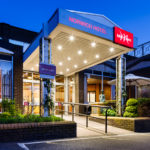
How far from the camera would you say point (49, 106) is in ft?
20.4

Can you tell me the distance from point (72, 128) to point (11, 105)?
3.71m

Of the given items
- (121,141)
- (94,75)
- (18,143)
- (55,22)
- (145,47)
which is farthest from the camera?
(145,47)

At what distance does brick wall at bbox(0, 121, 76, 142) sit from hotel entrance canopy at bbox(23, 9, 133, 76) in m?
3.35

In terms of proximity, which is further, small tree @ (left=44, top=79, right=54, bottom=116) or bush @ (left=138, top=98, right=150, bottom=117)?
bush @ (left=138, top=98, right=150, bottom=117)

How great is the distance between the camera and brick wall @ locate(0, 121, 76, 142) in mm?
4715

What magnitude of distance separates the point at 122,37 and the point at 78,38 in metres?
2.10

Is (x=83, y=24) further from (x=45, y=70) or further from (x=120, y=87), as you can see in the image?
(x=120, y=87)

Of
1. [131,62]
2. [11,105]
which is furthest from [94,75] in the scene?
[11,105]

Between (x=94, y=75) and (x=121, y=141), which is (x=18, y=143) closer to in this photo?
(x=121, y=141)

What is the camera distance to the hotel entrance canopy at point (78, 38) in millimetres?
6109

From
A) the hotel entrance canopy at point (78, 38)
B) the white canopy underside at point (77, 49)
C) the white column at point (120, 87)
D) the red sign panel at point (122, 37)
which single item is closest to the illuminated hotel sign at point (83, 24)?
the hotel entrance canopy at point (78, 38)

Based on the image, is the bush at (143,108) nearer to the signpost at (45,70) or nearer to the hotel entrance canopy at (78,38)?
the hotel entrance canopy at (78,38)

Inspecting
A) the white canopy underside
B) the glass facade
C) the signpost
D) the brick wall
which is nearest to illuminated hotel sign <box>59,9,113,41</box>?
the white canopy underside

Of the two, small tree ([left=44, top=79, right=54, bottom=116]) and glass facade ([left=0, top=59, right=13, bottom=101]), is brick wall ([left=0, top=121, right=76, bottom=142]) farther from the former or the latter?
glass facade ([left=0, top=59, right=13, bottom=101])
